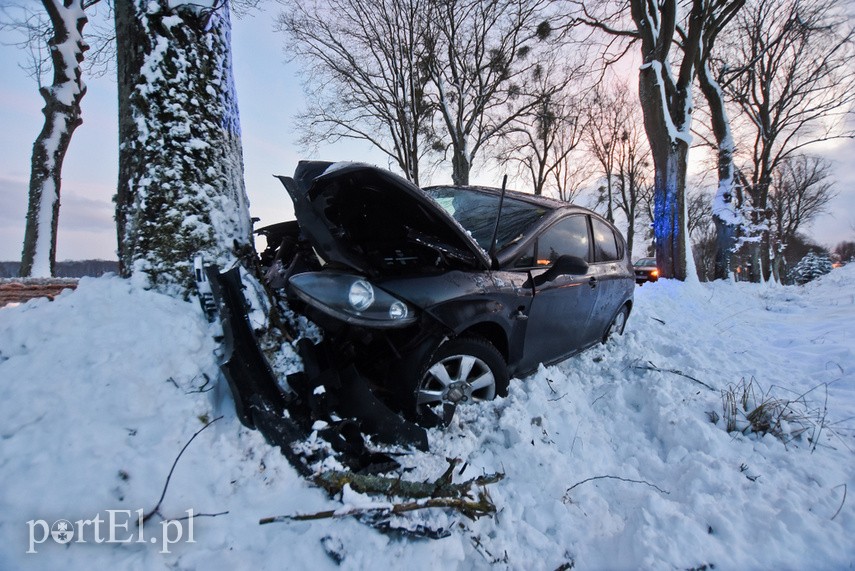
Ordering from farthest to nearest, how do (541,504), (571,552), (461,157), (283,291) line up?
(461,157) < (283,291) < (541,504) < (571,552)

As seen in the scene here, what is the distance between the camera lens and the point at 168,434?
137 cm

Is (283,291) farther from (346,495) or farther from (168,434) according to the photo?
(346,495)

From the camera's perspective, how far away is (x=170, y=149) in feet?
6.72

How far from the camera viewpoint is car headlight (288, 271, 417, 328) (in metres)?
1.75

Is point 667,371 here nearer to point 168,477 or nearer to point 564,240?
point 564,240

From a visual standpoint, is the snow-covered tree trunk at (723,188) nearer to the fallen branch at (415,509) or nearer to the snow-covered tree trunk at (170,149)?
the fallen branch at (415,509)

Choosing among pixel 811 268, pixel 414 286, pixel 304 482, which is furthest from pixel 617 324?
pixel 811 268

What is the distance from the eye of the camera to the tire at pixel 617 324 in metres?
4.10

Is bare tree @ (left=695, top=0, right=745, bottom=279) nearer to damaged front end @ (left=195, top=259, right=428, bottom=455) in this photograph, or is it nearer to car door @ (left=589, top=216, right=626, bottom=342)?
car door @ (left=589, top=216, right=626, bottom=342)

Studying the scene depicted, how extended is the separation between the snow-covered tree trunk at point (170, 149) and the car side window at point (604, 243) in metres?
3.18

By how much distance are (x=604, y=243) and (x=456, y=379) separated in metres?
2.64

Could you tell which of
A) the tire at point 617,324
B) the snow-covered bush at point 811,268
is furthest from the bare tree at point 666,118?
the snow-covered bush at point 811,268

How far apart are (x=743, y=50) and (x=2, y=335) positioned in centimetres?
2567

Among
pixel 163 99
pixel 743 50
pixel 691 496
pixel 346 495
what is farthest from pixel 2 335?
pixel 743 50
